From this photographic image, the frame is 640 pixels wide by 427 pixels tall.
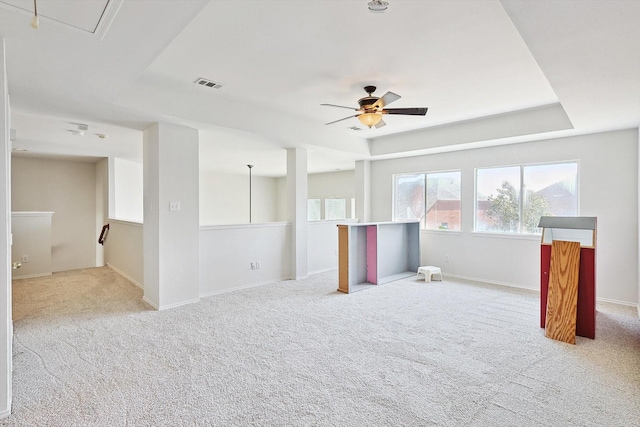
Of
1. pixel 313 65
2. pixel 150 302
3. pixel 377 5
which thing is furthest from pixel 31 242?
pixel 377 5

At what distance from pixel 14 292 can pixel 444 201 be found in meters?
7.46

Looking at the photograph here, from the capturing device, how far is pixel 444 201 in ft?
21.0

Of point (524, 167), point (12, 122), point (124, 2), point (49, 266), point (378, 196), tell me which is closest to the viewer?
point (124, 2)

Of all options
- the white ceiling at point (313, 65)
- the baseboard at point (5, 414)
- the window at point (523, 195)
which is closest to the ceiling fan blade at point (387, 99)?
the white ceiling at point (313, 65)

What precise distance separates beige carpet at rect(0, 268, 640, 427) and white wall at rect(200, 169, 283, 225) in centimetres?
617

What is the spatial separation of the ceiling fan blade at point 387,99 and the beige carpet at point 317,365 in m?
2.47

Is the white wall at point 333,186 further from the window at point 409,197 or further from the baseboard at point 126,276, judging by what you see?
the baseboard at point 126,276

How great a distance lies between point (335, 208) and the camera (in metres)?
10.5

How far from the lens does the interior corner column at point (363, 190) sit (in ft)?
24.2

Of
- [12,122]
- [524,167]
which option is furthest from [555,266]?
[12,122]

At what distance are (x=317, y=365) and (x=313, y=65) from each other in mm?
2820

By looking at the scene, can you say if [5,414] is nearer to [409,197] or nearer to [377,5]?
[377,5]

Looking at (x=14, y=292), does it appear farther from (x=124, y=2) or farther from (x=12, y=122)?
(x=124, y=2)

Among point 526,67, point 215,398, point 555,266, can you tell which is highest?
point 526,67
